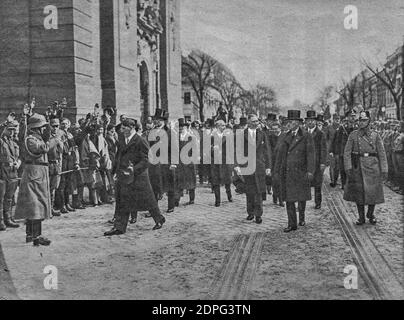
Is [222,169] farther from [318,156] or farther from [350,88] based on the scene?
[350,88]

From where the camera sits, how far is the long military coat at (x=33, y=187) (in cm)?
720

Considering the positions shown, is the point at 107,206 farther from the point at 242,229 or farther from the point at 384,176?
the point at 384,176

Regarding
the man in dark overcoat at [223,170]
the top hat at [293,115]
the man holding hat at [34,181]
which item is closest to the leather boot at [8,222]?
the man holding hat at [34,181]

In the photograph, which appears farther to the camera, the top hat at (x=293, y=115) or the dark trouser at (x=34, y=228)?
the top hat at (x=293, y=115)

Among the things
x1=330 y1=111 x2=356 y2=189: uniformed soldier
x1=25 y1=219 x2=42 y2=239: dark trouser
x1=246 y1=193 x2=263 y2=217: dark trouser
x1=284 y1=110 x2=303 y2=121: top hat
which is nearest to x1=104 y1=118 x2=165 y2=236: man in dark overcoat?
x1=25 y1=219 x2=42 y2=239: dark trouser

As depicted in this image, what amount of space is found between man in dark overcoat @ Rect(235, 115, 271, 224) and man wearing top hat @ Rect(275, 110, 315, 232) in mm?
894

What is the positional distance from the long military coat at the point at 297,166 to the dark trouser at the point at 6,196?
500 centimetres

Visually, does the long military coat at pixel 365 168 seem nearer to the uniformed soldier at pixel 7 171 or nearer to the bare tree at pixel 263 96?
the bare tree at pixel 263 96

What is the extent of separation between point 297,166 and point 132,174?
2.85m

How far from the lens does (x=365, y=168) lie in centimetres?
868

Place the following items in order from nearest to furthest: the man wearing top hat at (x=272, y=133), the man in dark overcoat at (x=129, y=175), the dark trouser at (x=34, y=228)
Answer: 1. the dark trouser at (x=34, y=228)
2. the man in dark overcoat at (x=129, y=175)
3. the man wearing top hat at (x=272, y=133)

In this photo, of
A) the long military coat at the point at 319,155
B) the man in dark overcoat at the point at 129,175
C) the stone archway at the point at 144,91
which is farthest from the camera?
the stone archway at the point at 144,91

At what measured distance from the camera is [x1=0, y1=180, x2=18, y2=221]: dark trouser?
8672 mm

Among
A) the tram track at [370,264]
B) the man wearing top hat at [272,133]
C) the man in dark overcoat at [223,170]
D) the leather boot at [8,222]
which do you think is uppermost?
the man wearing top hat at [272,133]
